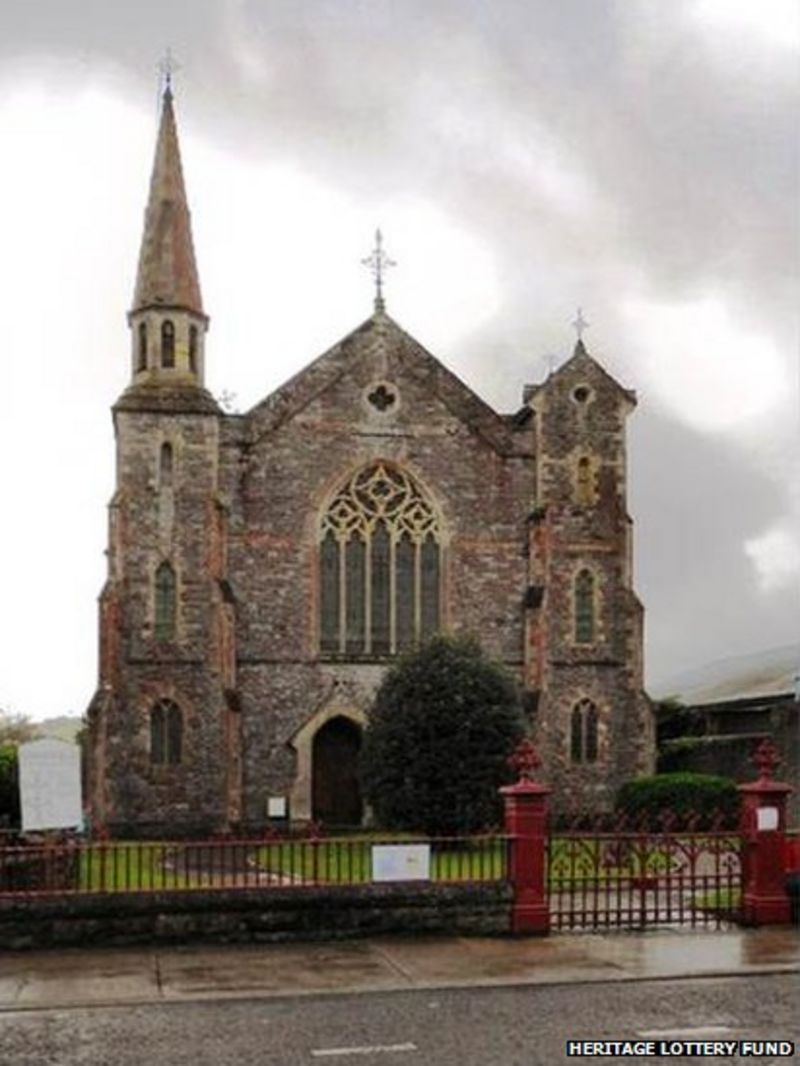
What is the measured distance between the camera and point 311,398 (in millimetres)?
39312

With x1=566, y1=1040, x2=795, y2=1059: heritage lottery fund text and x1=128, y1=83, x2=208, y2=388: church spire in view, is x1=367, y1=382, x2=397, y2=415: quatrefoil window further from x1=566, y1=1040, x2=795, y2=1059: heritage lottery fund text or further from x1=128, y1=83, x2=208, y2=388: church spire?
x1=566, y1=1040, x2=795, y2=1059: heritage lottery fund text

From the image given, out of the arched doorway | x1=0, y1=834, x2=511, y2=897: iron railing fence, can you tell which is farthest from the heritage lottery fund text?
the arched doorway

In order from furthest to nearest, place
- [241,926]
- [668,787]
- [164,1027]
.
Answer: [668,787] → [241,926] → [164,1027]

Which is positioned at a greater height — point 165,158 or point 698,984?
point 165,158

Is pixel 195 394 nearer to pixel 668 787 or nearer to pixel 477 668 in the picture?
pixel 477 668

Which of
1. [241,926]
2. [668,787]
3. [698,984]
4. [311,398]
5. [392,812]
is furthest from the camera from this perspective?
[311,398]

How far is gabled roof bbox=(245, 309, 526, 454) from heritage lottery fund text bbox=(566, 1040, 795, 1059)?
1146 inches

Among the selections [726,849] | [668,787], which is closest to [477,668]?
[668,787]

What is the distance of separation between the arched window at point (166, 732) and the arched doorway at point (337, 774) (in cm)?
349

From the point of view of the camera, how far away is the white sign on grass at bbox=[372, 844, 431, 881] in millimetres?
16844

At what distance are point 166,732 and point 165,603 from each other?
10.1ft

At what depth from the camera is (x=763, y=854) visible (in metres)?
17.8

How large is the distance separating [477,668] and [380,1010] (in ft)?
69.2

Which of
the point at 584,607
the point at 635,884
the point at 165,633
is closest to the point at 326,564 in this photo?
the point at 165,633
